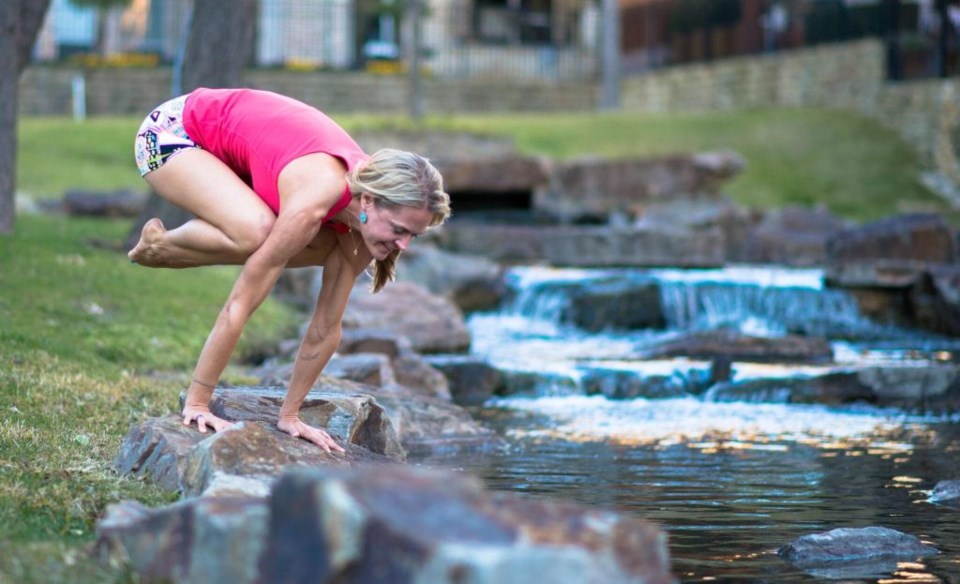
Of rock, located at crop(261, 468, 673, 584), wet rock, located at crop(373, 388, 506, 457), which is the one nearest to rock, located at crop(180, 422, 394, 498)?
rock, located at crop(261, 468, 673, 584)

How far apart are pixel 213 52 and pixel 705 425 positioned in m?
5.61

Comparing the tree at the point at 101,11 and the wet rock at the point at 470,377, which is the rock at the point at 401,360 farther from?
the tree at the point at 101,11

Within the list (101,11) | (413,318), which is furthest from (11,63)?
(101,11)

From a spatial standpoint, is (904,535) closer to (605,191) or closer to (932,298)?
(932,298)

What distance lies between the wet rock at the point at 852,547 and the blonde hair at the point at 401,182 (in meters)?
1.82

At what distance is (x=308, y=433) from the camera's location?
4895 mm

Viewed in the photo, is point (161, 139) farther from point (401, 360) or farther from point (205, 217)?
point (401, 360)

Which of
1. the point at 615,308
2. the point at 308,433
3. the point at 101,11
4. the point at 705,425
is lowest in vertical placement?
the point at 615,308

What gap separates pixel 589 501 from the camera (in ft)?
19.3

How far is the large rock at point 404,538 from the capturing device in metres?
2.88

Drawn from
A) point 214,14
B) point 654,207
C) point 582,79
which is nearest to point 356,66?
point 582,79

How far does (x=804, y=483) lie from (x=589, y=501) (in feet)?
4.25

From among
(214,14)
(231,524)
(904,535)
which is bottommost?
(904,535)

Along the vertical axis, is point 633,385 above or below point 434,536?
below
